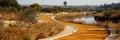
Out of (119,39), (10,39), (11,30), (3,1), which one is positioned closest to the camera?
(10,39)

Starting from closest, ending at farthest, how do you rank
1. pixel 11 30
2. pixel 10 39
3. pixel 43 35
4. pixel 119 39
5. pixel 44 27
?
1. pixel 10 39
2. pixel 11 30
3. pixel 119 39
4. pixel 43 35
5. pixel 44 27

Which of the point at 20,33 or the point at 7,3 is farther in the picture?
the point at 7,3

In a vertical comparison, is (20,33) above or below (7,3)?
above

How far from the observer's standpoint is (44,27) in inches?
872

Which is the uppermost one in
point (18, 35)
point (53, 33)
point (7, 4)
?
point (18, 35)

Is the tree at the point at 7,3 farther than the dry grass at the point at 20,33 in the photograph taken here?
Yes

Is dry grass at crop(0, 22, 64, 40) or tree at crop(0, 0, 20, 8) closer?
dry grass at crop(0, 22, 64, 40)

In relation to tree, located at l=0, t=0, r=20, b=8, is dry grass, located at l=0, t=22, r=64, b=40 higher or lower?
higher

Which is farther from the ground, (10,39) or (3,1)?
(10,39)

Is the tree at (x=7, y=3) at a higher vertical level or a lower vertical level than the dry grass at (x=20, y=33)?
lower

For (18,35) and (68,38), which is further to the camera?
(68,38)

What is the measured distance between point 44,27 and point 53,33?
2.89 ft

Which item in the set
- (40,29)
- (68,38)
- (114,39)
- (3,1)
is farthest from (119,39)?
(3,1)

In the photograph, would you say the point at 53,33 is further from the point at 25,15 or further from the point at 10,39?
the point at 25,15
